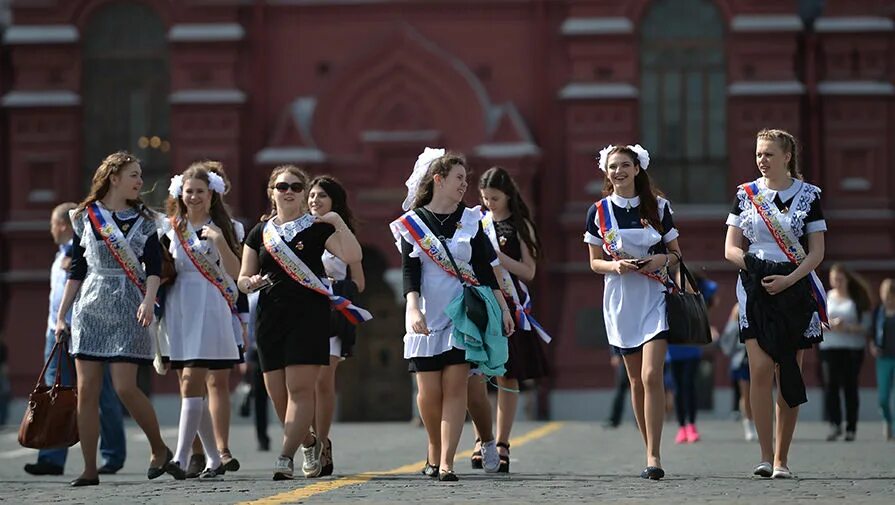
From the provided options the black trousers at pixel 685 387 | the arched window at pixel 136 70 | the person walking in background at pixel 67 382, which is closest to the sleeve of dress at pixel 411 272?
the person walking in background at pixel 67 382

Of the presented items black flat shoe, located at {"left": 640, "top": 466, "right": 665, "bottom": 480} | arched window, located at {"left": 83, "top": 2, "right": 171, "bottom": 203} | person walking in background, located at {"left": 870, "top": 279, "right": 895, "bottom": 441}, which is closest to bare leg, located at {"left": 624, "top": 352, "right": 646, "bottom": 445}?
black flat shoe, located at {"left": 640, "top": 466, "right": 665, "bottom": 480}

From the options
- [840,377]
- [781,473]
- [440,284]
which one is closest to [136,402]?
[440,284]

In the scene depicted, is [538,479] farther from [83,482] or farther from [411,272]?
[83,482]

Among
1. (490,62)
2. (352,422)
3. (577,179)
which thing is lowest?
(352,422)

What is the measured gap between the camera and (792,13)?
30.3m

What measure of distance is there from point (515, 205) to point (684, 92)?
55.4 feet

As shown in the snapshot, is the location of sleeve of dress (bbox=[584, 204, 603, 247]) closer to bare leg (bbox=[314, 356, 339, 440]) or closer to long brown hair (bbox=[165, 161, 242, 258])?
bare leg (bbox=[314, 356, 339, 440])

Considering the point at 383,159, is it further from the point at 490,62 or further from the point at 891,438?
the point at 891,438

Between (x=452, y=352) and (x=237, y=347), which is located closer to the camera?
(x=452, y=352)

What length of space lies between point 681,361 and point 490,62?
1133 cm

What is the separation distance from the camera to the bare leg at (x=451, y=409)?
11.4 m

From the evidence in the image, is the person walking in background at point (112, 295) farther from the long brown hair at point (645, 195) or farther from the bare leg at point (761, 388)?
the bare leg at point (761, 388)

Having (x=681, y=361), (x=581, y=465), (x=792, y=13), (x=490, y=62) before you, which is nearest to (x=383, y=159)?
(x=490, y=62)

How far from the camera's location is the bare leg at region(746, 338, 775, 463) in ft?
38.7
